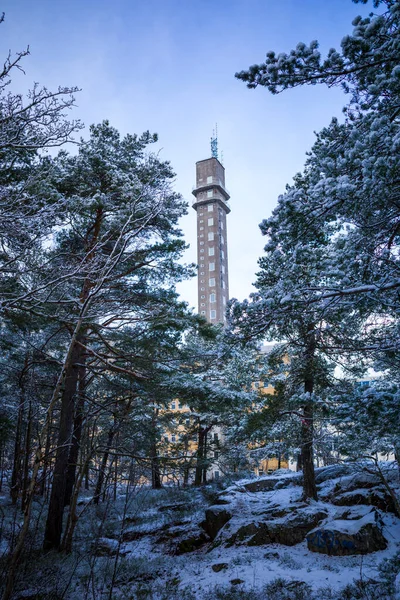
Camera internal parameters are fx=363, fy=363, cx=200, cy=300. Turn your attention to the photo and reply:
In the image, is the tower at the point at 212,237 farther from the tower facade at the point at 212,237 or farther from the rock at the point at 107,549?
the rock at the point at 107,549

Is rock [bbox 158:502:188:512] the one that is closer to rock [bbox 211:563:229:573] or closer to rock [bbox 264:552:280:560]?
rock [bbox 264:552:280:560]

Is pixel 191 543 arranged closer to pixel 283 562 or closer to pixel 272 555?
pixel 272 555

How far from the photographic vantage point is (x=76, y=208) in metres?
8.94

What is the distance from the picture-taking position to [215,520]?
10438mm

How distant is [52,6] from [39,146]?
515 centimetres

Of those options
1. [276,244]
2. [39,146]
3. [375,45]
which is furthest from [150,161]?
[375,45]

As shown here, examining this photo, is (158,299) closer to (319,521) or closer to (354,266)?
(354,266)

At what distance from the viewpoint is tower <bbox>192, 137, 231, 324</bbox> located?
70375 millimetres

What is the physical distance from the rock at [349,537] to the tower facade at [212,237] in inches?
2323

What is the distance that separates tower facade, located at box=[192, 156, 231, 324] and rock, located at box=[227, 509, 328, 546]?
5764cm

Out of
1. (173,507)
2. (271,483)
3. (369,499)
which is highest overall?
(369,499)

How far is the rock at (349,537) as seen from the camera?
7.20m

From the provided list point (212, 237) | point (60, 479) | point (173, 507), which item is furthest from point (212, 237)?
point (60, 479)

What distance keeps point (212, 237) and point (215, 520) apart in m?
68.7
